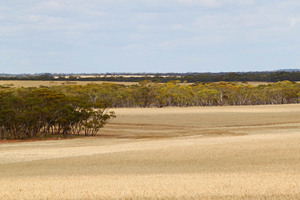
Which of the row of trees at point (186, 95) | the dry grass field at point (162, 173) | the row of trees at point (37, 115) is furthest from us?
the row of trees at point (186, 95)

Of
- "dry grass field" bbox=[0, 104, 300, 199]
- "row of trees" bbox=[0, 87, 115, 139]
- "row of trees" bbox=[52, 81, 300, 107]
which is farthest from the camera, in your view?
"row of trees" bbox=[52, 81, 300, 107]

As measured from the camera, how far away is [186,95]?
13500 centimetres

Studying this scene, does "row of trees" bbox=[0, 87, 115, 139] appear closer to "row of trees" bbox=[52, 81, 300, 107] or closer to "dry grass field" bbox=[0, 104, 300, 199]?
"dry grass field" bbox=[0, 104, 300, 199]

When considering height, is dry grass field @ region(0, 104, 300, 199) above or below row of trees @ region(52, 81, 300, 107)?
above

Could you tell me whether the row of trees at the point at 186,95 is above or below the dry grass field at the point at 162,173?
below

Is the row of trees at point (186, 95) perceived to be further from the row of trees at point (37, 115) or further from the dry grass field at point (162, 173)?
the dry grass field at point (162, 173)

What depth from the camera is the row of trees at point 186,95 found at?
128750 mm

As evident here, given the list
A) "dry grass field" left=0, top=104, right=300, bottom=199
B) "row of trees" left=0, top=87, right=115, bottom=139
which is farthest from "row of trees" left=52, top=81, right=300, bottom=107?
"dry grass field" left=0, top=104, right=300, bottom=199

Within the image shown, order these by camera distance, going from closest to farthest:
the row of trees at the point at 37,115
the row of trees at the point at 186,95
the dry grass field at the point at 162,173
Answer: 1. the dry grass field at the point at 162,173
2. the row of trees at the point at 37,115
3. the row of trees at the point at 186,95

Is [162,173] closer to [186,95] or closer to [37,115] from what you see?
[37,115]

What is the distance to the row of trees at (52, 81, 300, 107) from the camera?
129 m

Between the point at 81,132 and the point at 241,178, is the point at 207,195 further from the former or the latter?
the point at 81,132

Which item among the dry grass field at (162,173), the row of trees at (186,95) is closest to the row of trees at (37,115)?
the dry grass field at (162,173)

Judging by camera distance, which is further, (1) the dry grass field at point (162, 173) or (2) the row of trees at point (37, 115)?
(2) the row of trees at point (37, 115)
